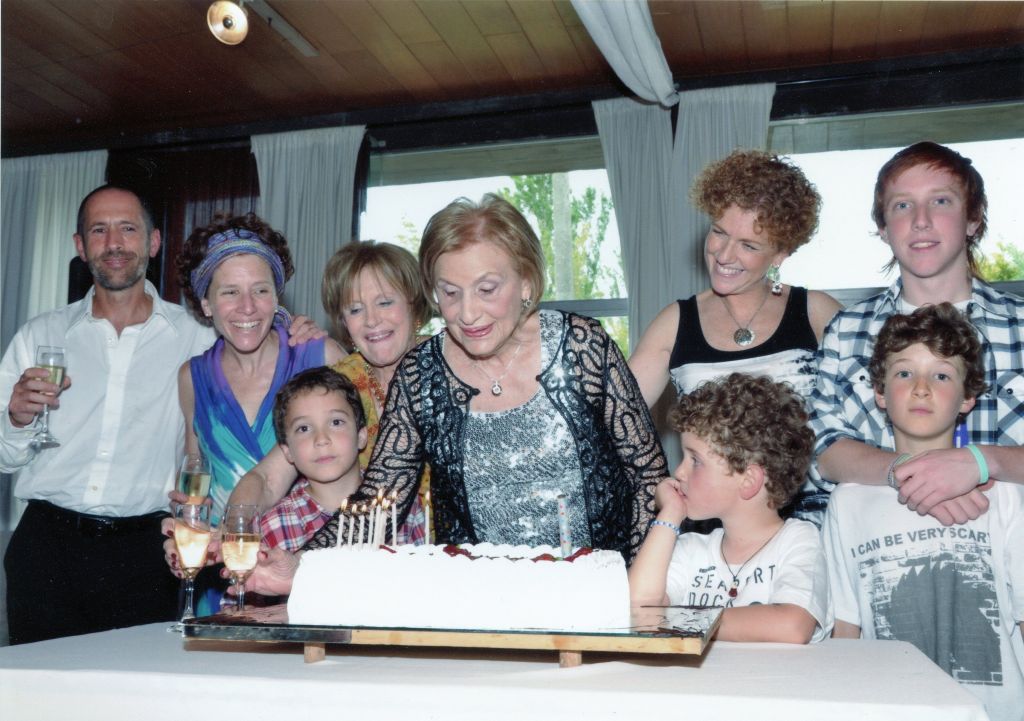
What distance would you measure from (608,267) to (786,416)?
3.92m

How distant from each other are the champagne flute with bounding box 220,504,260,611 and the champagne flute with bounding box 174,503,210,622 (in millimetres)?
116

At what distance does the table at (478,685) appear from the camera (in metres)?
A: 1.40

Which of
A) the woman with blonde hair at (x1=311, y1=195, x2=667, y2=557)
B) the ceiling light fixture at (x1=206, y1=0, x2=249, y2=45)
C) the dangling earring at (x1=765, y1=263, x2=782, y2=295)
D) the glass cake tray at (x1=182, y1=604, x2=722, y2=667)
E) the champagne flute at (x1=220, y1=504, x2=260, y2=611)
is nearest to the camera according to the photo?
the glass cake tray at (x1=182, y1=604, x2=722, y2=667)

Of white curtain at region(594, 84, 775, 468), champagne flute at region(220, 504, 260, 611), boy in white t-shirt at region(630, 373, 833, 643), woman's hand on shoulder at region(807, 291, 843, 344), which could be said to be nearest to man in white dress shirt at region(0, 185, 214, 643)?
champagne flute at region(220, 504, 260, 611)

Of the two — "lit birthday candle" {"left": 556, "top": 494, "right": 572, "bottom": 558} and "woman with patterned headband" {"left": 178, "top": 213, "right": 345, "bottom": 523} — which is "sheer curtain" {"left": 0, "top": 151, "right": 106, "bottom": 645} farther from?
"lit birthday candle" {"left": 556, "top": 494, "right": 572, "bottom": 558}

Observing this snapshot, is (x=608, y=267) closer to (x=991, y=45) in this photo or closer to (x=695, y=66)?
(x=695, y=66)

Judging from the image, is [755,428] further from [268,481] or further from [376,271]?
[268,481]

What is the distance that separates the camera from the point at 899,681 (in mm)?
1500

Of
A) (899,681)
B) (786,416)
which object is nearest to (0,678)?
(899,681)

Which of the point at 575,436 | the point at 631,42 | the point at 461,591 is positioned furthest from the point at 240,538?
the point at 631,42

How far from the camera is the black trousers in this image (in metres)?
3.19

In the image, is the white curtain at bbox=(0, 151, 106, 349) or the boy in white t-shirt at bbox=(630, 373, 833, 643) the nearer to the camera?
the boy in white t-shirt at bbox=(630, 373, 833, 643)

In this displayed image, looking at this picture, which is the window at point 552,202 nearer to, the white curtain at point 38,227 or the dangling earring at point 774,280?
the white curtain at point 38,227

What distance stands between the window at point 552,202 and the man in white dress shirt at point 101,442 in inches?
116
